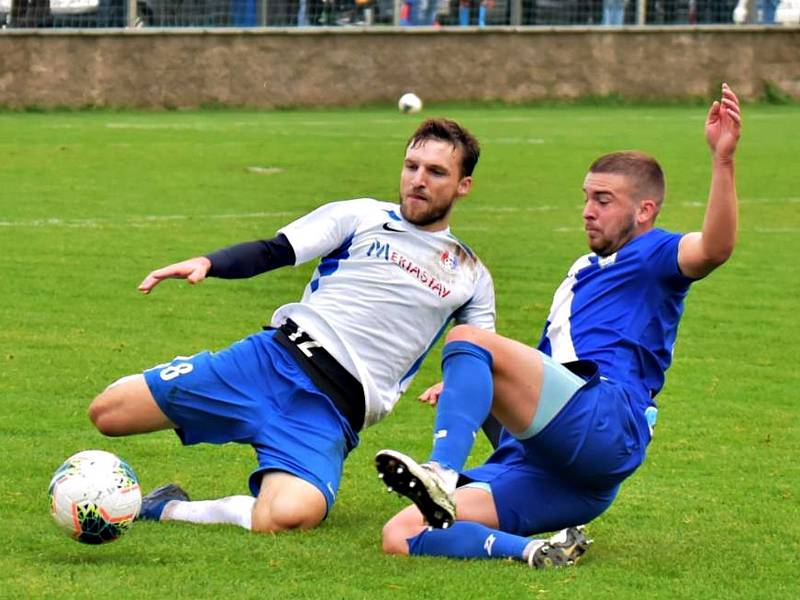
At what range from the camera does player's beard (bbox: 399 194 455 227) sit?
6867 millimetres

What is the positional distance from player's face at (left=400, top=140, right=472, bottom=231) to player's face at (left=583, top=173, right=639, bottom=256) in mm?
665

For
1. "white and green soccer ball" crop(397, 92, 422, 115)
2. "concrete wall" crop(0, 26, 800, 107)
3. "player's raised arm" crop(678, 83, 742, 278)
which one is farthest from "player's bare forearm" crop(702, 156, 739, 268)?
"white and green soccer ball" crop(397, 92, 422, 115)

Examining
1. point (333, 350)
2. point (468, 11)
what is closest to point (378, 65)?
point (468, 11)

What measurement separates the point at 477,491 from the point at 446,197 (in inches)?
48.5

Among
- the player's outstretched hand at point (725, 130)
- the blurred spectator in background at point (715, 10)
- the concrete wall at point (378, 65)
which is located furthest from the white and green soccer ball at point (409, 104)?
the player's outstretched hand at point (725, 130)

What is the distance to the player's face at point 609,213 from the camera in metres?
6.31

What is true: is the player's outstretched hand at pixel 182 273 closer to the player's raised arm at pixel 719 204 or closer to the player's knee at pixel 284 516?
the player's knee at pixel 284 516

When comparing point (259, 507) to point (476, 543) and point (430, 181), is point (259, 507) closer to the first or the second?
point (476, 543)

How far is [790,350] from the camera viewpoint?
1109 cm

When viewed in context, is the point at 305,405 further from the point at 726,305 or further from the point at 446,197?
the point at 726,305

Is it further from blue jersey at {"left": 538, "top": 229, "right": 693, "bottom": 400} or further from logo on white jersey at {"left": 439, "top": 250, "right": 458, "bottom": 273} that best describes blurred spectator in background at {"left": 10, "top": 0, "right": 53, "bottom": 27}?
blue jersey at {"left": 538, "top": 229, "right": 693, "bottom": 400}

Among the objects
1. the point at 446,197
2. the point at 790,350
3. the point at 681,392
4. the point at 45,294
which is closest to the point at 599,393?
the point at 446,197

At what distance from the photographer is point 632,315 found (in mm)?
6246

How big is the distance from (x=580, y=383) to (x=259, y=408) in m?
1.50
